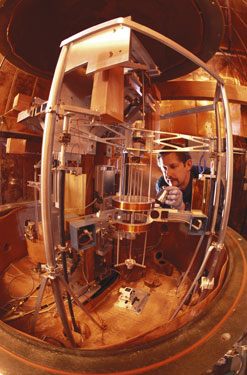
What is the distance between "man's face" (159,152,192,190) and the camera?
9.07ft

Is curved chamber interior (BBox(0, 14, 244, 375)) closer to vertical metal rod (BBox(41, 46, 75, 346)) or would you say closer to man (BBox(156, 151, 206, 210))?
vertical metal rod (BBox(41, 46, 75, 346))

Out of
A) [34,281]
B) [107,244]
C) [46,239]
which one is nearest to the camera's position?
[46,239]

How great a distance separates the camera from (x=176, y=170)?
2791 millimetres

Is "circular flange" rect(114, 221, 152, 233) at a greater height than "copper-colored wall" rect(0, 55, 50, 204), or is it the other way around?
"copper-colored wall" rect(0, 55, 50, 204)

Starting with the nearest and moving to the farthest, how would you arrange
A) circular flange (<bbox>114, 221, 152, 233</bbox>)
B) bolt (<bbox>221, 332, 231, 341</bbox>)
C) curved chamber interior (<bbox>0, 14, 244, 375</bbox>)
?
bolt (<bbox>221, 332, 231, 341</bbox>) < curved chamber interior (<bbox>0, 14, 244, 375</bbox>) < circular flange (<bbox>114, 221, 152, 233</bbox>)

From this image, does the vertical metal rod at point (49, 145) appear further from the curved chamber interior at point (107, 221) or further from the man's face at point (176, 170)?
the man's face at point (176, 170)

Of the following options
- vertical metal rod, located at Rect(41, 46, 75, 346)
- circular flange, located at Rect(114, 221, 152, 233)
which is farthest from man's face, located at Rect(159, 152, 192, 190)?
vertical metal rod, located at Rect(41, 46, 75, 346)

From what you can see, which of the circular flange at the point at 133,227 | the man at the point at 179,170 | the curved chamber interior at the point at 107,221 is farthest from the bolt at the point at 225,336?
the man at the point at 179,170

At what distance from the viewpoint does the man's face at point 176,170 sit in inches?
109

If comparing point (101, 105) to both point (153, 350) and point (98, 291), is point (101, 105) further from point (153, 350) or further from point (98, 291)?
point (98, 291)

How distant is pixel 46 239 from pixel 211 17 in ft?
4.90

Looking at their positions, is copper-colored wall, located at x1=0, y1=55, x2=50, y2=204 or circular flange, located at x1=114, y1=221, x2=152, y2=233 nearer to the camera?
circular flange, located at x1=114, y1=221, x2=152, y2=233

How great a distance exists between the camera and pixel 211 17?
41.4 inches

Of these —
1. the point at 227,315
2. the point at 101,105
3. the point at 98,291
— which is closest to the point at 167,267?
the point at 98,291
